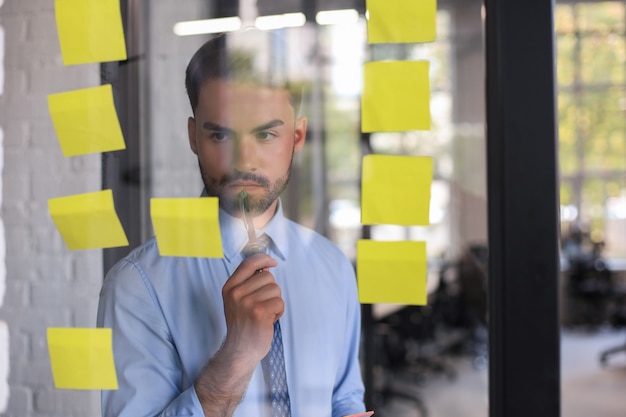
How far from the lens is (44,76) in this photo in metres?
1.24

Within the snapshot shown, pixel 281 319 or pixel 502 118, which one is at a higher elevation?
pixel 502 118

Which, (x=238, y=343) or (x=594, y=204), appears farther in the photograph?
(x=594, y=204)

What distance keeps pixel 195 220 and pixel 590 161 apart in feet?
25.0

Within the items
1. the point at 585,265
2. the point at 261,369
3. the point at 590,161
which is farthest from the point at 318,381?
the point at 590,161

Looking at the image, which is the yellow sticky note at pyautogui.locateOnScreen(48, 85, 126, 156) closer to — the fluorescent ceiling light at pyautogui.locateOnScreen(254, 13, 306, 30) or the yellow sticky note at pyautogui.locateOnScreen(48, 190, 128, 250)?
the yellow sticky note at pyautogui.locateOnScreen(48, 190, 128, 250)

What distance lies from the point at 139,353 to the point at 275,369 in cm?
26

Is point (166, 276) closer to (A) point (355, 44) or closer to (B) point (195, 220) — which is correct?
(B) point (195, 220)

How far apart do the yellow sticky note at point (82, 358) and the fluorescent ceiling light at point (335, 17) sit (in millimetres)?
720

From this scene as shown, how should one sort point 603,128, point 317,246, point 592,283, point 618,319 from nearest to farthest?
point 317,246 → point 618,319 → point 592,283 → point 603,128

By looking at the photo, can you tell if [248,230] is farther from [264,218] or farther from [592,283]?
[592,283]

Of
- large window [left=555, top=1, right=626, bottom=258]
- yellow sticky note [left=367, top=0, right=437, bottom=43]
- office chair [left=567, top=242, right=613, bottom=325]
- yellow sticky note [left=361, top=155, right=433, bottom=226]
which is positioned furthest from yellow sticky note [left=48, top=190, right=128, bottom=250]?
large window [left=555, top=1, right=626, bottom=258]

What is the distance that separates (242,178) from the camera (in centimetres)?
116

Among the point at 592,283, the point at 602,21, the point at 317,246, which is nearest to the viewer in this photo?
the point at 317,246

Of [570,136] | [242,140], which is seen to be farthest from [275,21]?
[570,136]
